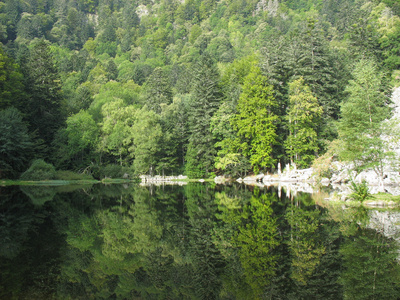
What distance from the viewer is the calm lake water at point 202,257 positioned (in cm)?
606

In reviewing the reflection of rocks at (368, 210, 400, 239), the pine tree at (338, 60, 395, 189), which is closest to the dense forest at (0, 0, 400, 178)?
the pine tree at (338, 60, 395, 189)

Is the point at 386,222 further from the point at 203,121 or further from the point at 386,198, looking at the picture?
the point at 203,121

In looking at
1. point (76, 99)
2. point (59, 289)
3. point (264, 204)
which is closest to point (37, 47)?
point (76, 99)

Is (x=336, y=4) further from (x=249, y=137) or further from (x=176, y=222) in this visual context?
(x=176, y=222)

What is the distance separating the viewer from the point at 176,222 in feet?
42.4

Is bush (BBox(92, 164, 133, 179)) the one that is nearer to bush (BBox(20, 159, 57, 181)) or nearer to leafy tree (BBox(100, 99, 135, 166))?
leafy tree (BBox(100, 99, 135, 166))

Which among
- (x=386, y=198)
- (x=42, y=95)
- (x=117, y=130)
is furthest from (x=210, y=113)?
(x=386, y=198)

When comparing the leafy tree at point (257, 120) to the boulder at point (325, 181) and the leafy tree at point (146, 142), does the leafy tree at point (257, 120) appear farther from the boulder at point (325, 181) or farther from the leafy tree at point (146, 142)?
the leafy tree at point (146, 142)

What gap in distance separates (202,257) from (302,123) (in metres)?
36.1

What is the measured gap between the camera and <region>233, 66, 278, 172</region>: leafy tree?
1630 inches

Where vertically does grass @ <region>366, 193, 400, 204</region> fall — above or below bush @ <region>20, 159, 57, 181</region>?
below

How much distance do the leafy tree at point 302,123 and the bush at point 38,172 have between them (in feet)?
100

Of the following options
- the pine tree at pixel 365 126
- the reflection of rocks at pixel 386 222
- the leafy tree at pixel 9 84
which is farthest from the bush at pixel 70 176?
the reflection of rocks at pixel 386 222

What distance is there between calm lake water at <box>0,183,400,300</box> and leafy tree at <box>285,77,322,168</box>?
27196 mm
